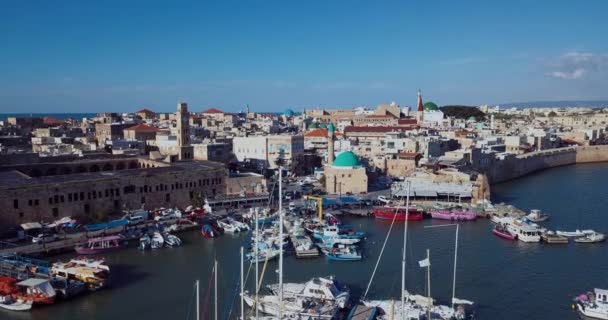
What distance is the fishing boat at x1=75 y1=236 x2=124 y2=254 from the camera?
2280 cm

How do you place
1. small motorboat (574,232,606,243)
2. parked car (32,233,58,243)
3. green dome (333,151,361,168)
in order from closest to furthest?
parked car (32,233,58,243)
small motorboat (574,232,606,243)
green dome (333,151,361,168)

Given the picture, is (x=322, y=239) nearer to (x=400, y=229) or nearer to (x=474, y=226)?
(x=400, y=229)

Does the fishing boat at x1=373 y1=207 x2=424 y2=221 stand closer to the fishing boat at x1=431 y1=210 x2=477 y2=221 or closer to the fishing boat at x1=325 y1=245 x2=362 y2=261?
the fishing boat at x1=431 y1=210 x2=477 y2=221

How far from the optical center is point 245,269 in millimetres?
20875

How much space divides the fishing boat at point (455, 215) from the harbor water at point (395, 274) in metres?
0.53

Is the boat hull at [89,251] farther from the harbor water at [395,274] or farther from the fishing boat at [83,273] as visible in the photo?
the fishing boat at [83,273]

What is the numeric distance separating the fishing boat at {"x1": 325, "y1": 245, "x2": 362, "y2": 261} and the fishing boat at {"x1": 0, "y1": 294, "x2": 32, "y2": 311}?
1108 cm

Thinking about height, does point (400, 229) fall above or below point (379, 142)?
below

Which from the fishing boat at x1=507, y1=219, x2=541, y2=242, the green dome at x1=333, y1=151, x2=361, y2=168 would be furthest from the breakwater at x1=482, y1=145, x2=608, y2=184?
the fishing boat at x1=507, y1=219, x2=541, y2=242

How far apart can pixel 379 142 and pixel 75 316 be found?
34.3 metres

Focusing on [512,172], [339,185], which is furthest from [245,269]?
[512,172]

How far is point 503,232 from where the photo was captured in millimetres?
25984

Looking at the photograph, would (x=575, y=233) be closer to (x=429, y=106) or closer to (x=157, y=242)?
(x=157, y=242)

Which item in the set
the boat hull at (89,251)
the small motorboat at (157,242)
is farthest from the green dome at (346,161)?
the boat hull at (89,251)
